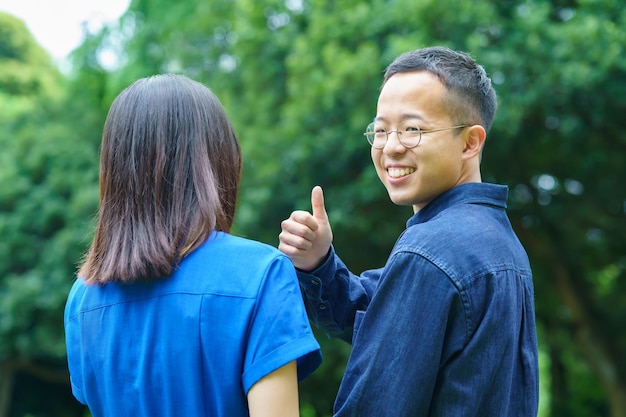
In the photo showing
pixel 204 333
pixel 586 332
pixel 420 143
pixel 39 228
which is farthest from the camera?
pixel 586 332

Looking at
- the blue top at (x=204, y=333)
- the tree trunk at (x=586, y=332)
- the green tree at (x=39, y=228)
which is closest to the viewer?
the blue top at (x=204, y=333)

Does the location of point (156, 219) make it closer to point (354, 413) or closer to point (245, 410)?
point (245, 410)

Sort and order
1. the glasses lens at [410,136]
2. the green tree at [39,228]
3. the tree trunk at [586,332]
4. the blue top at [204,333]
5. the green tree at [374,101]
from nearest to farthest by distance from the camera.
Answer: the blue top at [204,333] → the glasses lens at [410,136] → the green tree at [374,101] → the green tree at [39,228] → the tree trunk at [586,332]

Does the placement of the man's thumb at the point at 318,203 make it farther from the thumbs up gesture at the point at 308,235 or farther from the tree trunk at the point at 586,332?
the tree trunk at the point at 586,332

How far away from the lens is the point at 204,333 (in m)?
1.69

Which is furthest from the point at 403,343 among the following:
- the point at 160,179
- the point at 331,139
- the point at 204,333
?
the point at 331,139

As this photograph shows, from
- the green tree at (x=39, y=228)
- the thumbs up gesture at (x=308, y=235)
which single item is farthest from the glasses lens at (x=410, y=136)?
the green tree at (x=39, y=228)

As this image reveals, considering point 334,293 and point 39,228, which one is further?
point 39,228

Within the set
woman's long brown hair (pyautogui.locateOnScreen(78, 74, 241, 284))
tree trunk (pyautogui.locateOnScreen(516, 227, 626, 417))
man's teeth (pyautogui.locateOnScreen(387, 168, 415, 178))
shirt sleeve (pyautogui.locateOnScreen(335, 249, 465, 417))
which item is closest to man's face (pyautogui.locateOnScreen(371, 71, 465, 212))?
man's teeth (pyautogui.locateOnScreen(387, 168, 415, 178))

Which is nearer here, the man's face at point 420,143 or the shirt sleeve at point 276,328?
the shirt sleeve at point 276,328

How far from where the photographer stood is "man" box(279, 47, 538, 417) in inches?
70.1

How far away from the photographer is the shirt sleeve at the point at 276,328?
1.70 meters

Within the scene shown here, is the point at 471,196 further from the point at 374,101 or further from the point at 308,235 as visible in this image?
the point at 374,101

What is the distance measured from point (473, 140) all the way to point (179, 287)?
0.92 m
